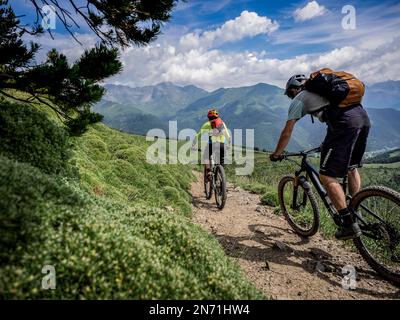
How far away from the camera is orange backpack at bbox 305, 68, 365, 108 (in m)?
6.18

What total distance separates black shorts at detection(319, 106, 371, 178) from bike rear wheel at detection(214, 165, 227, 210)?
6.31 meters

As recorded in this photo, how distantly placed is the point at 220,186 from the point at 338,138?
23.2ft

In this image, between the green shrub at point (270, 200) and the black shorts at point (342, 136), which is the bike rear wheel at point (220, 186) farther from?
the black shorts at point (342, 136)

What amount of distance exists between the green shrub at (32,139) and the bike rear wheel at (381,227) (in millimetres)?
6624

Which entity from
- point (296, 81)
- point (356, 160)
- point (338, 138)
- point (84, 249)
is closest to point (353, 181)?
point (356, 160)

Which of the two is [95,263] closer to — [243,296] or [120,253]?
[120,253]

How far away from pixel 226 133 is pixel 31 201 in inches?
422

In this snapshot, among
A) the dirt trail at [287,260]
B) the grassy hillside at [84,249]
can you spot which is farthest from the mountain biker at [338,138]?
the grassy hillside at [84,249]

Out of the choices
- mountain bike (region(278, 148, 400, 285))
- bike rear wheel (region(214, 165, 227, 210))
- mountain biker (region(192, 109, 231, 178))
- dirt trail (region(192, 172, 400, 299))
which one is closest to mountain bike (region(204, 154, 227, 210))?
bike rear wheel (region(214, 165, 227, 210))

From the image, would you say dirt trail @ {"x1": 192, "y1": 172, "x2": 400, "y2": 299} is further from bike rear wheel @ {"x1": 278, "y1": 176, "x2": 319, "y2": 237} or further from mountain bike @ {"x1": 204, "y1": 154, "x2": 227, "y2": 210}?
mountain bike @ {"x1": 204, "y1": 154, "x2": 227, "y2": 210}

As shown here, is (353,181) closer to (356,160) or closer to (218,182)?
(356,160)

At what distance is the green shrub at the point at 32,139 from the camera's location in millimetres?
5496

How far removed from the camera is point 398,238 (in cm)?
612
